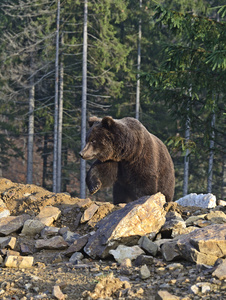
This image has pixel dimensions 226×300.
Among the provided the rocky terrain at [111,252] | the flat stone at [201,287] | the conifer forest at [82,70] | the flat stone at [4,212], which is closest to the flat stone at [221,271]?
the rocky terrain at [111,252]

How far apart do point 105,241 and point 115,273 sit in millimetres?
570

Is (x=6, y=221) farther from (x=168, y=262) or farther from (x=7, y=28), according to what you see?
(x=7, y=28)

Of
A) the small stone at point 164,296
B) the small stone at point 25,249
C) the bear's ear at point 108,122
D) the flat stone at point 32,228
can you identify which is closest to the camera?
the small stone at point 164,296

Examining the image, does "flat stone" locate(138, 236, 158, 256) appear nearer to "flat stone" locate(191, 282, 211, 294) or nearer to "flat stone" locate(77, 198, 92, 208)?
"flat stone" locate(191, 282, 211, 294)

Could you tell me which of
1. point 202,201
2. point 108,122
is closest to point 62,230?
point 108,122

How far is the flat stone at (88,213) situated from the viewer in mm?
6082

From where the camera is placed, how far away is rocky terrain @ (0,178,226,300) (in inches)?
149

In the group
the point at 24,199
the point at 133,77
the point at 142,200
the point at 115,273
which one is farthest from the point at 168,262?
the point at 133,77

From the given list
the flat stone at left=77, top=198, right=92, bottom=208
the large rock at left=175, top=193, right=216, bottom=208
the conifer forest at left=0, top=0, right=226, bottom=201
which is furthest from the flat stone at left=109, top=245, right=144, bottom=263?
the conifer forest at left=0, top=0, right=226, bottom=201

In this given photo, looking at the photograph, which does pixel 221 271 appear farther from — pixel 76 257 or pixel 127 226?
pixel 76 257

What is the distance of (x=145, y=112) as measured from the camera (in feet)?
77.9

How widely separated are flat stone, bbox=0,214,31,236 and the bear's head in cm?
141

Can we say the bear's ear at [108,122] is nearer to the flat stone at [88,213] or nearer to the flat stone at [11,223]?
the flat stone at [88,213]

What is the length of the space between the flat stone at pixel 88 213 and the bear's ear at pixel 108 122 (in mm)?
1378
